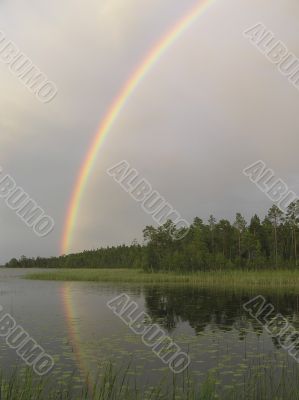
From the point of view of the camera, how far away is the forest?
262 feet

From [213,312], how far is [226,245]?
223ft

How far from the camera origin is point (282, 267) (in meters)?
75.6

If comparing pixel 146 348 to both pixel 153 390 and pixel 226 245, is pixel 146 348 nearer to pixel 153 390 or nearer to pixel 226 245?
pixel 153 390

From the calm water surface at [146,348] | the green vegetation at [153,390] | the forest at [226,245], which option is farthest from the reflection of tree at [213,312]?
the forest at [226,245]

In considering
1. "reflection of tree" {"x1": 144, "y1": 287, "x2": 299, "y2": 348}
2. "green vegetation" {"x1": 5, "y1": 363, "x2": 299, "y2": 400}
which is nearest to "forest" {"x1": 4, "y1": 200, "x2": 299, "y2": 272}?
"reflection of tree" {"x1": 144, "y1": 287, "x2": 299, "y2": 348}

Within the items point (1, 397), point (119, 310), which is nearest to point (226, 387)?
point (1, 397)

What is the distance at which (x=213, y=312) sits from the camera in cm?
2742

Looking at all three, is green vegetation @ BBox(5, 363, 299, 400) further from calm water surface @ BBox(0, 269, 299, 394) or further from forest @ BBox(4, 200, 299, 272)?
forest @ BBox(4, 200, 299, 272)

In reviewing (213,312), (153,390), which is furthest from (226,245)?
(153,390)

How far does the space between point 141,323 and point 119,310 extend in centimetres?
616

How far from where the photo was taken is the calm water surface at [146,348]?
43.3 ft

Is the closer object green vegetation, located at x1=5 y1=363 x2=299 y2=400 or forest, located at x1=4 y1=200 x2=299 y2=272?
green vegetation, located at x1=5 y1=363 x2=299 y2=400

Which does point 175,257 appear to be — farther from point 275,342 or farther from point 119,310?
point 275,342

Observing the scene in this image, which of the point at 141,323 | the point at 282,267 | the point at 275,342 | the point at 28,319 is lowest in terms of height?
the point at 28,319
